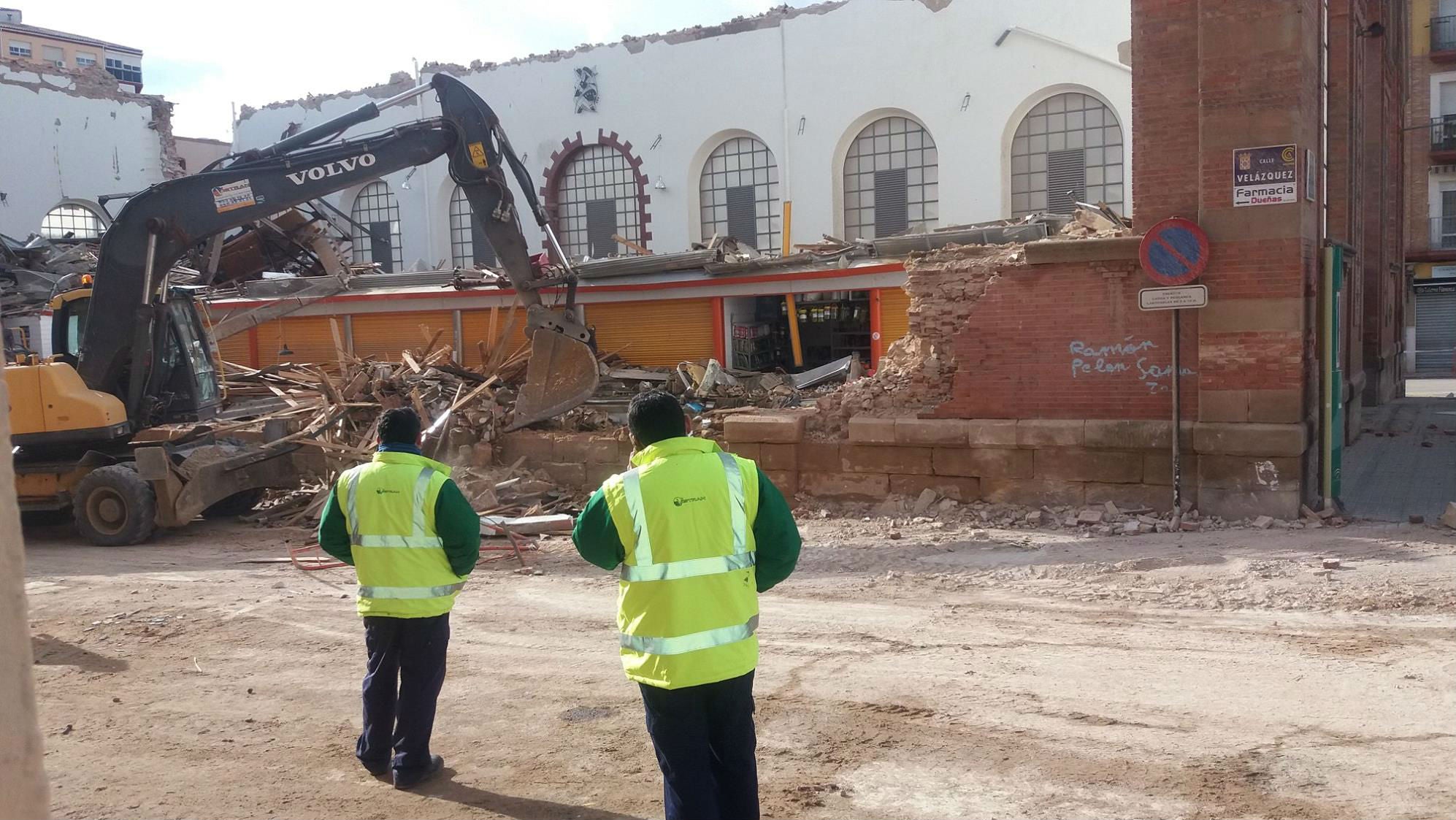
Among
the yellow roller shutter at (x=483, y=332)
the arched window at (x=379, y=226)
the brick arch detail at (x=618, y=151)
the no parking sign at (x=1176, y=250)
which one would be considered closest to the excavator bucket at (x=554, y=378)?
the yellow roller shutter at (x=483, y=332)

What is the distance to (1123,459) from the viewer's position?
1130 centimetres

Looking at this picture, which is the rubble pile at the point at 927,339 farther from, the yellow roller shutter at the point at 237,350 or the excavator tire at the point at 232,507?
the yellow roller shutter at the point at 237,350

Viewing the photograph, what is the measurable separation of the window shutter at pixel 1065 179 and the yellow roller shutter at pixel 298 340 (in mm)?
14509

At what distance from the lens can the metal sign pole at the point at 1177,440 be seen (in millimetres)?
10750

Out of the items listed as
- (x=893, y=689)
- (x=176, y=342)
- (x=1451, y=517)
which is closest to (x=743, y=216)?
(x=176, y=342)

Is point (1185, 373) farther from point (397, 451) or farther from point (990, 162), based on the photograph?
point (990, 162)

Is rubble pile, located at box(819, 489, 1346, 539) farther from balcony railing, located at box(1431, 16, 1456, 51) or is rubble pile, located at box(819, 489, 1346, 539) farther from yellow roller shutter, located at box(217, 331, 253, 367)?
balcony railing, located at box(1431, 16, 1456, 51)

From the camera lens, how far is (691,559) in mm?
4133

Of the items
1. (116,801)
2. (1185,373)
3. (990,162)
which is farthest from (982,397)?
(990,162)

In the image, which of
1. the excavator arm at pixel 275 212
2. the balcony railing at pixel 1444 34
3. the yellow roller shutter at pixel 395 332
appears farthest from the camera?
the balcony railing at pixel 1444 34

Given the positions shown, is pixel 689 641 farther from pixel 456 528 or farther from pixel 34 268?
pixel 34 268

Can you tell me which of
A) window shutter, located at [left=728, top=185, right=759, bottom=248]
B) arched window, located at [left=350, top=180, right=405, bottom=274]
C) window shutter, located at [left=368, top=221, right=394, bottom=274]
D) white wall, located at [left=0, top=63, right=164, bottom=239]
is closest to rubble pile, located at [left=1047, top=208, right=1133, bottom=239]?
window shutter, located at [left=728, top=185, right=759, bottom=248]

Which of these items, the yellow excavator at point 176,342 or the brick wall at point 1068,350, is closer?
the brick wall at point 1068,350

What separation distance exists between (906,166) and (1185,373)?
50.3 ft
